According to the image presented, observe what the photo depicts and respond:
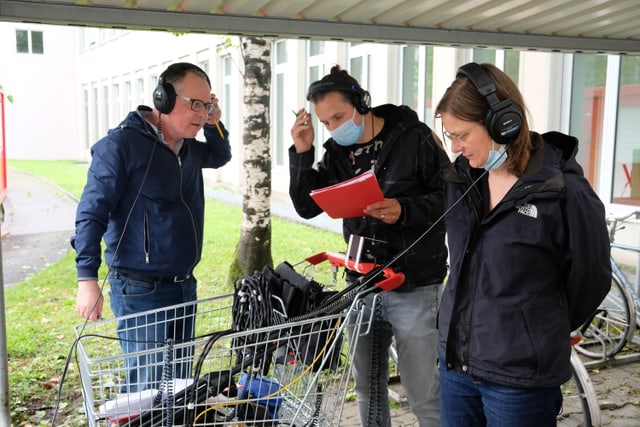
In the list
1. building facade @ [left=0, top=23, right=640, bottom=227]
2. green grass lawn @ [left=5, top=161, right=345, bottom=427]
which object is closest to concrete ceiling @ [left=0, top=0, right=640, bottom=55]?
building facade @ [left=0, top=23, right=640, bottom=227]

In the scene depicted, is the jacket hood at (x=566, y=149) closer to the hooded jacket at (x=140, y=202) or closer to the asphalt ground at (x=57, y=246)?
the hooded jacket at (x=140, y=202)

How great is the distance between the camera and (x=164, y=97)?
10.0ft

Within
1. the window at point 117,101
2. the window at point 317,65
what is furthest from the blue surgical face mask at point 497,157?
the window at point 117,101

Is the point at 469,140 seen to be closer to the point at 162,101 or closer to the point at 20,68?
the point at 162,101

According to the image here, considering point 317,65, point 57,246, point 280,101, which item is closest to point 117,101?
point 280,101

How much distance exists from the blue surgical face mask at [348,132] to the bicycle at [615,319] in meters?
2.91

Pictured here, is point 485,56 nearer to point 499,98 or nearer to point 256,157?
point 256,157

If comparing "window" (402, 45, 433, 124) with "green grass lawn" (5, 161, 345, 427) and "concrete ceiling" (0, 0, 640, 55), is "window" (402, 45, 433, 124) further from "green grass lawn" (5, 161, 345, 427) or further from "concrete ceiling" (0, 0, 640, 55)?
"concrete ceiling" (0, 0, 640, 55)

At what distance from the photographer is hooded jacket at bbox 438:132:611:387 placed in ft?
6.53

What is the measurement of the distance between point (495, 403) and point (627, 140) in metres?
6.72

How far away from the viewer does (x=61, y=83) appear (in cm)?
3756

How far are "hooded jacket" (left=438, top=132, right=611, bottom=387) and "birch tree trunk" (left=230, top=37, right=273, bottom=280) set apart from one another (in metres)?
4.87

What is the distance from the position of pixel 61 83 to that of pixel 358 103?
1520 inches

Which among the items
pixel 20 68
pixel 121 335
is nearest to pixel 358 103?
pixel 121 335
